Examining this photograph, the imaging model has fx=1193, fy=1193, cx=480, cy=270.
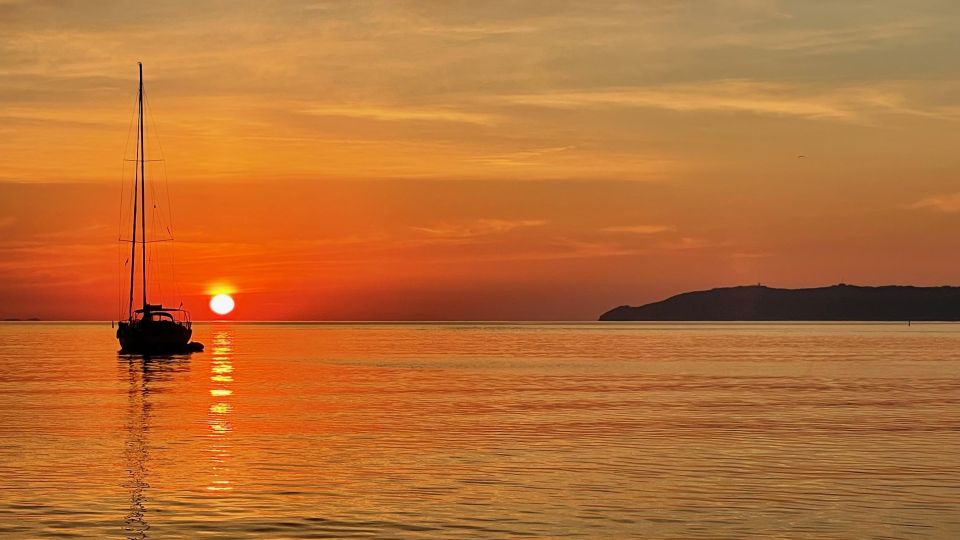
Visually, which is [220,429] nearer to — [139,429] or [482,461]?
[139,429]

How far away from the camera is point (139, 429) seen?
4734 centimetres

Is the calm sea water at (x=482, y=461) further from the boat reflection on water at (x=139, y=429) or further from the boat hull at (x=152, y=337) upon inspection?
the boat hull at (x=152, y=337)

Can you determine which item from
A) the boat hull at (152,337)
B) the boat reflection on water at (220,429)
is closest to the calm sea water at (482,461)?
the boat reflection on water at (220,429)

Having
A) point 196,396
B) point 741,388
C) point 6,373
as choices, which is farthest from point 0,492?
point 6,373

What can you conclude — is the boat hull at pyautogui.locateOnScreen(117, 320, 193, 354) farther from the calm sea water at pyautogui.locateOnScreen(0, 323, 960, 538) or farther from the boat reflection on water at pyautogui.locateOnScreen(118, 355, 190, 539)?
the calm sea water at pyautogui.locateOnScreen(0, 323, 960, 538)

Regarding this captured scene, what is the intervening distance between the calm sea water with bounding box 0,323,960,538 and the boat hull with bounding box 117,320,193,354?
3870cm

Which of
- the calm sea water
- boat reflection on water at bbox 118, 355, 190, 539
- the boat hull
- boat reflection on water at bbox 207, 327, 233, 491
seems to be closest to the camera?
the calm sea water

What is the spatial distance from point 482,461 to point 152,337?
8310cm

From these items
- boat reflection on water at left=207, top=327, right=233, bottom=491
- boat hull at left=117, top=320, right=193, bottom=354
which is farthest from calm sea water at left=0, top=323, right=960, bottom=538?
boat hull at left=117, top=320, right=193, bottom=354

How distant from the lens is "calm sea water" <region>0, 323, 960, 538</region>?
26.7 meters

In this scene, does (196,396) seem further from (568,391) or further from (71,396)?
(568,391)

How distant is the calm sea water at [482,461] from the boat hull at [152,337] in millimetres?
38697

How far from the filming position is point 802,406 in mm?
58438

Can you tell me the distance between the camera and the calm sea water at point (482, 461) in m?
26.7
